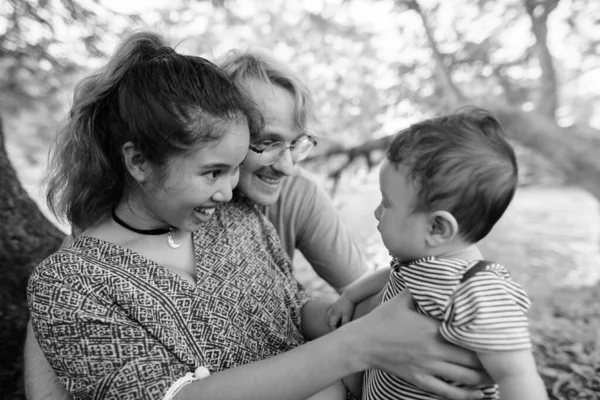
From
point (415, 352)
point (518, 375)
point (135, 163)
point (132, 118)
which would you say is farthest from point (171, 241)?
point (518, 375)

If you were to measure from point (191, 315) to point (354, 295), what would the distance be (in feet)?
2.34

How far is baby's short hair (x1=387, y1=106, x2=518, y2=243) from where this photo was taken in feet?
3.76

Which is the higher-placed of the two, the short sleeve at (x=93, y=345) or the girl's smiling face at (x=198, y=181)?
the girl's smiling face at (x=198, y=181)

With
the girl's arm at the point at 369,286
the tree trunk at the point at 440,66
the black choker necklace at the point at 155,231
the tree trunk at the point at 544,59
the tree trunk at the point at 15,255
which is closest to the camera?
the black choker necklace at the point at 155,231

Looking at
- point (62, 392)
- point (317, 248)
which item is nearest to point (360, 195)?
point (317, 248)

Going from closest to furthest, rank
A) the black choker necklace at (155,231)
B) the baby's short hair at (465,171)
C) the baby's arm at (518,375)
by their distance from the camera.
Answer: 1. the baby's arm at (518,375)
2. the baby's short hair at (465,171)
3. the black choker necklace at (155,231)

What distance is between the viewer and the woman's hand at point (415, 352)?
114 centimetres

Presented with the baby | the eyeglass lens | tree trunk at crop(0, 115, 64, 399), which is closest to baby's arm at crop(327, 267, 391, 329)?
the baby

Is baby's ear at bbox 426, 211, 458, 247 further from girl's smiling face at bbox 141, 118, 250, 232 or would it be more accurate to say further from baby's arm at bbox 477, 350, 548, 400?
girl's smiling face at bbox 141, 118, 250, 232

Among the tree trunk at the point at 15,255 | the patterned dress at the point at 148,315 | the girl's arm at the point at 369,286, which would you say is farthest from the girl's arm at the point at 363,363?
the tree trunk at the point at 15,255

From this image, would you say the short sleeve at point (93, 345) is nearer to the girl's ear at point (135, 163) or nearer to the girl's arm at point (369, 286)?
the girl's ear at point (135, 163)

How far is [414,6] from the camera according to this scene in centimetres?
553

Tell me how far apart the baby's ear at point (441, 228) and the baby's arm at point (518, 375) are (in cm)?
32

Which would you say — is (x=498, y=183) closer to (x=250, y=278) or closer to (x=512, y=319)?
(x=512, y=319)
